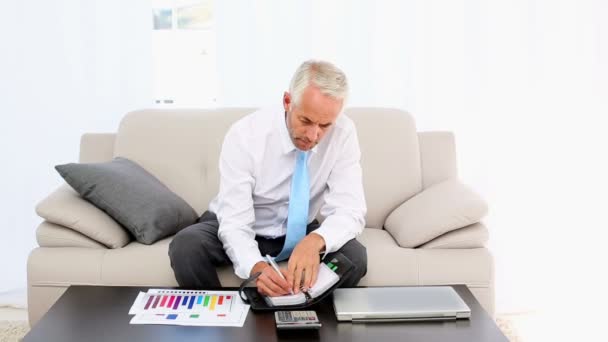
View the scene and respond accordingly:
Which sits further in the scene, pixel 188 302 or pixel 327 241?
pixel 327 241

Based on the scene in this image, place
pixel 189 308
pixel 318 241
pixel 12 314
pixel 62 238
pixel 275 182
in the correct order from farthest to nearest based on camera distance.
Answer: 1. pixel 12 314
2. pixel 62 238
3. pixel 275 182
4. pixel 318 241
5. pixel 189 308

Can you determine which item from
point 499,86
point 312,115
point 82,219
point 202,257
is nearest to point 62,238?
point 82,219

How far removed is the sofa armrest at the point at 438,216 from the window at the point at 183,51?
1.19m

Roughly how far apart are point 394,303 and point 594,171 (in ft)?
5.89

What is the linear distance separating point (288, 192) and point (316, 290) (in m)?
0.53

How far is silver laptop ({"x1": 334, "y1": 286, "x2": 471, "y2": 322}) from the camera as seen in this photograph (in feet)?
5.30

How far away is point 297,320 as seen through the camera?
5.08 feet

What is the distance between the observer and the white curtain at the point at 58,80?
9.71 ft

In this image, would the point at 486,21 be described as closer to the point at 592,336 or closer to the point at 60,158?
the point at 592,336

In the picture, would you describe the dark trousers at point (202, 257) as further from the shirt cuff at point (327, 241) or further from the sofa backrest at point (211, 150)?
the sofa backrest at point (211, 150)

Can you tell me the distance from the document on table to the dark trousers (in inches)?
9.2

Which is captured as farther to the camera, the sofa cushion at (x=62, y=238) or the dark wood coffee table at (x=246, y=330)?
the sofa cushion at (x=62, y=238)

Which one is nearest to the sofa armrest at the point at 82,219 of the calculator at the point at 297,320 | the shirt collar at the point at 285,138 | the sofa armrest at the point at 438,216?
the shirt collar at the point at 285,138

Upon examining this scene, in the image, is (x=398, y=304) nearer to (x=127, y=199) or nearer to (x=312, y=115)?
(x=312, y=115)
